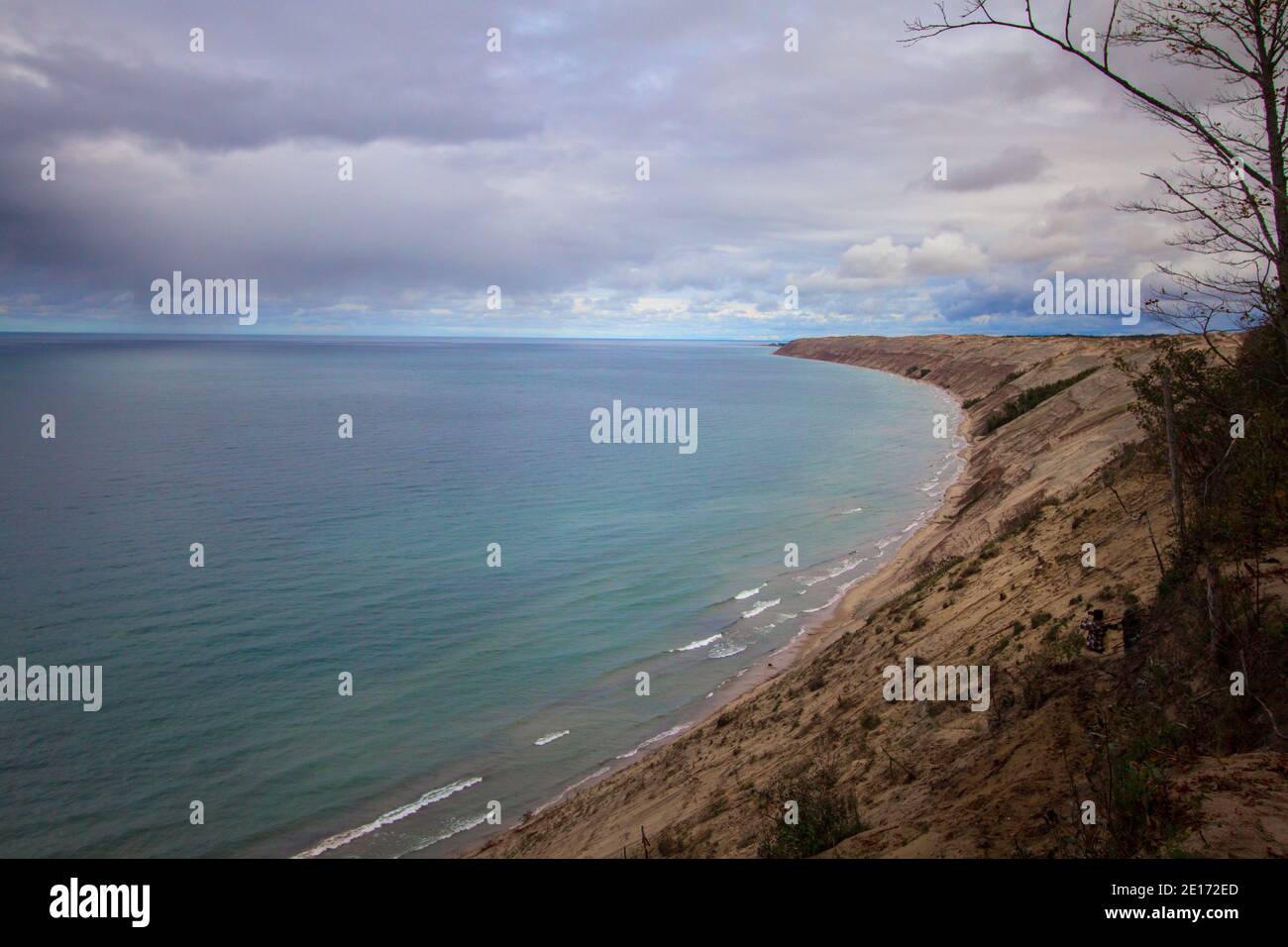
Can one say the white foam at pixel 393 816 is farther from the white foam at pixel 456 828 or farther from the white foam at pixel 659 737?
the white foam at pixel 659 737

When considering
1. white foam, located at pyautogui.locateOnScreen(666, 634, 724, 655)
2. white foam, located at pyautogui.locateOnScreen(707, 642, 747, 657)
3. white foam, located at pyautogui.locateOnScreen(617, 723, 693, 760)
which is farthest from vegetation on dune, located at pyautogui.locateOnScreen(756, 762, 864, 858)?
white foam, located at pyautogui.locateOnScreen(666, 634, 724, 655)

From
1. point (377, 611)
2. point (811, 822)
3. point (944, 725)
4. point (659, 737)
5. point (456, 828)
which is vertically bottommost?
point (456, 828)

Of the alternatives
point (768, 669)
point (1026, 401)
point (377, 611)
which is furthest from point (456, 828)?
point (1026, 401)

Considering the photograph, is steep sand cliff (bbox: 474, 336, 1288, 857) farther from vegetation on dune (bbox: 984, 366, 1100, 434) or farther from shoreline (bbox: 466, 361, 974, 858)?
vegetation on dune (bbox: 984, 366, 1100, 434)

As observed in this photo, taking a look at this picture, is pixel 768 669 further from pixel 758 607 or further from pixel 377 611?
pixel 377 611

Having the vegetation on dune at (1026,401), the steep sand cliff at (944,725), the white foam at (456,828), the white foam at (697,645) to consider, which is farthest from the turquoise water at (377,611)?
the vegetation on dune at (1026,401)
